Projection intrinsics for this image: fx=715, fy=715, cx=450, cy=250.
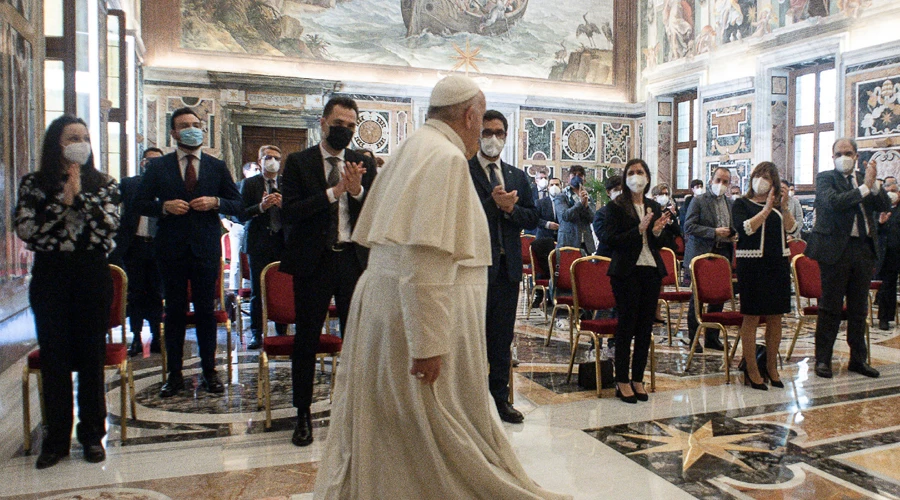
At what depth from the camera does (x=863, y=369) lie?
206 inches

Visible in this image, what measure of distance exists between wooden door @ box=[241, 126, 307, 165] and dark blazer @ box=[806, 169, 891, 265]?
34.3ft

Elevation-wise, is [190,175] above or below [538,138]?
below

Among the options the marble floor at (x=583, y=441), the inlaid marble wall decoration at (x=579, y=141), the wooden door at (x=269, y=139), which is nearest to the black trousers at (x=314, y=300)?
the marble floor at (x=583, y=441)

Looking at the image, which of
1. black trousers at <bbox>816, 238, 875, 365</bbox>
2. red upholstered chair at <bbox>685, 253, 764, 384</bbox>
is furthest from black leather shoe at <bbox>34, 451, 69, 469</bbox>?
black trousers at <bbox>816, 238, 875, 365</bbox>

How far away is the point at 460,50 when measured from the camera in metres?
15.5

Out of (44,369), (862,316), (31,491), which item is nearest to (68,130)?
(44,369)

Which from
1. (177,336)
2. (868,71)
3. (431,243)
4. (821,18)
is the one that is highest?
(821,18)

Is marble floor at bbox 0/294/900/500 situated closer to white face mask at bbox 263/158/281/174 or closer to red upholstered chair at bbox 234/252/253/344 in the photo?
red upholstered chair at bbox 234/252/253/344

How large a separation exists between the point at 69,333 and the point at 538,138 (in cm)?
1340

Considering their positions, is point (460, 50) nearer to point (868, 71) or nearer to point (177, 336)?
point (868, 71)

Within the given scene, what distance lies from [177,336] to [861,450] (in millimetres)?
3868

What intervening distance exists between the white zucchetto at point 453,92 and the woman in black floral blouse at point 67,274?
1.94 metres

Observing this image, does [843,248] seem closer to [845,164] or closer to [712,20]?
[845,164]

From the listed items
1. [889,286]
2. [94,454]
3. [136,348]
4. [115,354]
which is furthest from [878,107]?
[94,454]
